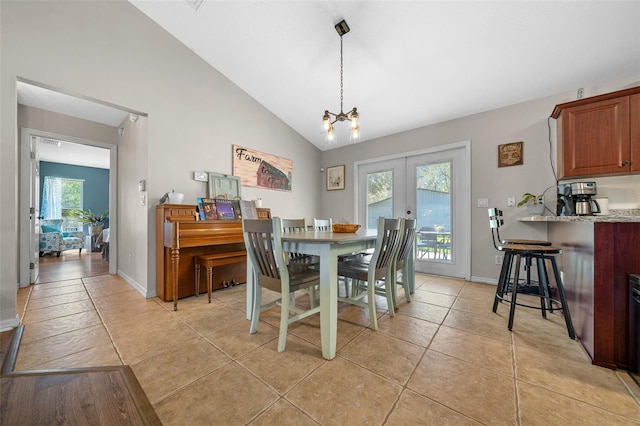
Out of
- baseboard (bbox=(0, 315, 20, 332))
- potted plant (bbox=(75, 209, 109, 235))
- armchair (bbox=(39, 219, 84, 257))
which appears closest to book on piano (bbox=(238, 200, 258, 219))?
baseboard (bbox=(0, 315, 20, 332))

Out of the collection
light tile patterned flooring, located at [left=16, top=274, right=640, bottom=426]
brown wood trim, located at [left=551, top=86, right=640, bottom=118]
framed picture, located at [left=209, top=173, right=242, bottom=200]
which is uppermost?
brown wood trim, located at [left=551, top=86, right=640, bottom=118]

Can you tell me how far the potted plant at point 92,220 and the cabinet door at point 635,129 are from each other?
1001cm

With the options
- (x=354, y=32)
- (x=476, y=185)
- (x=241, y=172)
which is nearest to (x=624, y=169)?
(x=476, y=185)

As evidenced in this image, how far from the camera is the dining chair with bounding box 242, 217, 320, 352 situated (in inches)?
61.3

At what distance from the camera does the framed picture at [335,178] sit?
4.64 m

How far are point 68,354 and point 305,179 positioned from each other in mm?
3758

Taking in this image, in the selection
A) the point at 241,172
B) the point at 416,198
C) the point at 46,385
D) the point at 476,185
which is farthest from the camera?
the point at 416,198

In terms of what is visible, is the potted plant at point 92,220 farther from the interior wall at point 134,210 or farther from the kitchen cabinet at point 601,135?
the kitchen cabinet at point 601,135

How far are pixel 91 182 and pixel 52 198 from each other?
0.98 metres

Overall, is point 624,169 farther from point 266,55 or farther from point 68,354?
point 68,354

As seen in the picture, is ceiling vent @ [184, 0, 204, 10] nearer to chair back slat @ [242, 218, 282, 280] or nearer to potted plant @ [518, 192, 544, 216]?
chair back slat @ [242, 218, 282, 280]

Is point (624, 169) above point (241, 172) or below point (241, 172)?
below

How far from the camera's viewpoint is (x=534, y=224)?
2850mm

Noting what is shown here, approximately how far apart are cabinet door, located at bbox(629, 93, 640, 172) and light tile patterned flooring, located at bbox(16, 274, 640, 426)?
166 cm
